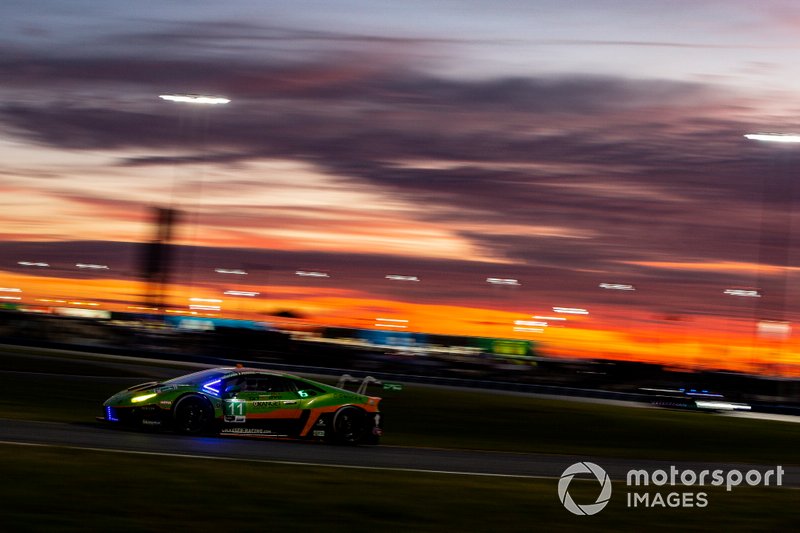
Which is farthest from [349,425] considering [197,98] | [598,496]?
[197,98]

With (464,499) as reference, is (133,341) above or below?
above

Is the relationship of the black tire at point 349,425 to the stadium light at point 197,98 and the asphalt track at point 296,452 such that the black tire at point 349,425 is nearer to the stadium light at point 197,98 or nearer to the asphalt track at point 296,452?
the asphalt track at point 296,452

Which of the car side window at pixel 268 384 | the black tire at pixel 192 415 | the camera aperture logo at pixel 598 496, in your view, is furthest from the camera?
the car side window at pixel 268 384

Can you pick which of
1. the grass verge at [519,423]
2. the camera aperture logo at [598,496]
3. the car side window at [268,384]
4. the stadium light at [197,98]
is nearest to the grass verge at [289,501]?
the camera aperture logo at [598,496]

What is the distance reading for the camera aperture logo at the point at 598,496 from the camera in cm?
1042

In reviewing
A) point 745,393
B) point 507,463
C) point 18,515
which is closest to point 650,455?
point 507,463

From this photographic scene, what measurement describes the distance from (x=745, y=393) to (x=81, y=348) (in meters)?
30.5

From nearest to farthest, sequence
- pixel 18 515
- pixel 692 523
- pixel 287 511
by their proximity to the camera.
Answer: pixel 18 515, pixel 287 511, pixel 692 523

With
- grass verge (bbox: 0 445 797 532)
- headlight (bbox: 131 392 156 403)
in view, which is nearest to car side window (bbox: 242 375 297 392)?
headlight (bbox: 131 392 156 403)

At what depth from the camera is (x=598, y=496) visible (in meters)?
11.4

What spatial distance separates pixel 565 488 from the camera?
11977 millimetres

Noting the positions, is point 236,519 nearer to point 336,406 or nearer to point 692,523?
point 692,523

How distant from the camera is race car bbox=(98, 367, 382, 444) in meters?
15.0
